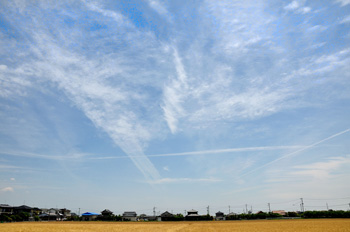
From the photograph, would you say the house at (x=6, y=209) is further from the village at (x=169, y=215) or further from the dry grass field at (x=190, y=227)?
the dry grass field at (x=190, y=227)

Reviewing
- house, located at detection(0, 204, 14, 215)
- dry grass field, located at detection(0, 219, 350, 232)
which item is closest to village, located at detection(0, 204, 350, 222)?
house, located at detection(0, 204, 14, 215)

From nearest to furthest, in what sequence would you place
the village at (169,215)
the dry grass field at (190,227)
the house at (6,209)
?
the dry grass field at (190,227), the village at (169,215), the house at (6,209)

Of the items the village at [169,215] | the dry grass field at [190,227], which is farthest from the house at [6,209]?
the dry grass field at [190,227]

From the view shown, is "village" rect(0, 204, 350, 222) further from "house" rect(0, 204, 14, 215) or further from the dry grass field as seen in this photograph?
the dry grass field

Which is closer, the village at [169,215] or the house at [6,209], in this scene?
the village at [169,215]

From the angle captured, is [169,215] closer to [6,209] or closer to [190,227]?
[190,227]

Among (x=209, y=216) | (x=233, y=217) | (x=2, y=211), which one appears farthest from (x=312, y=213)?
(x=2, y=211)

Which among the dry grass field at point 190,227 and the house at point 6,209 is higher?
the dry grass field at point 190,227

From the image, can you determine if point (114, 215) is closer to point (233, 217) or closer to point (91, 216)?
point (91, 216)

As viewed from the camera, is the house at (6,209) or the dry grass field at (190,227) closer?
the dry grass field at (190,227)

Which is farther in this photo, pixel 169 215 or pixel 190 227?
pixel 169 215

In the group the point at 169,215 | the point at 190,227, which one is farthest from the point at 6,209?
the point at 190,227

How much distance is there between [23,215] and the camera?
90125 millimetres

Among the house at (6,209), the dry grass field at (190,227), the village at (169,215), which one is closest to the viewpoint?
the dry grass field at (190,227)
